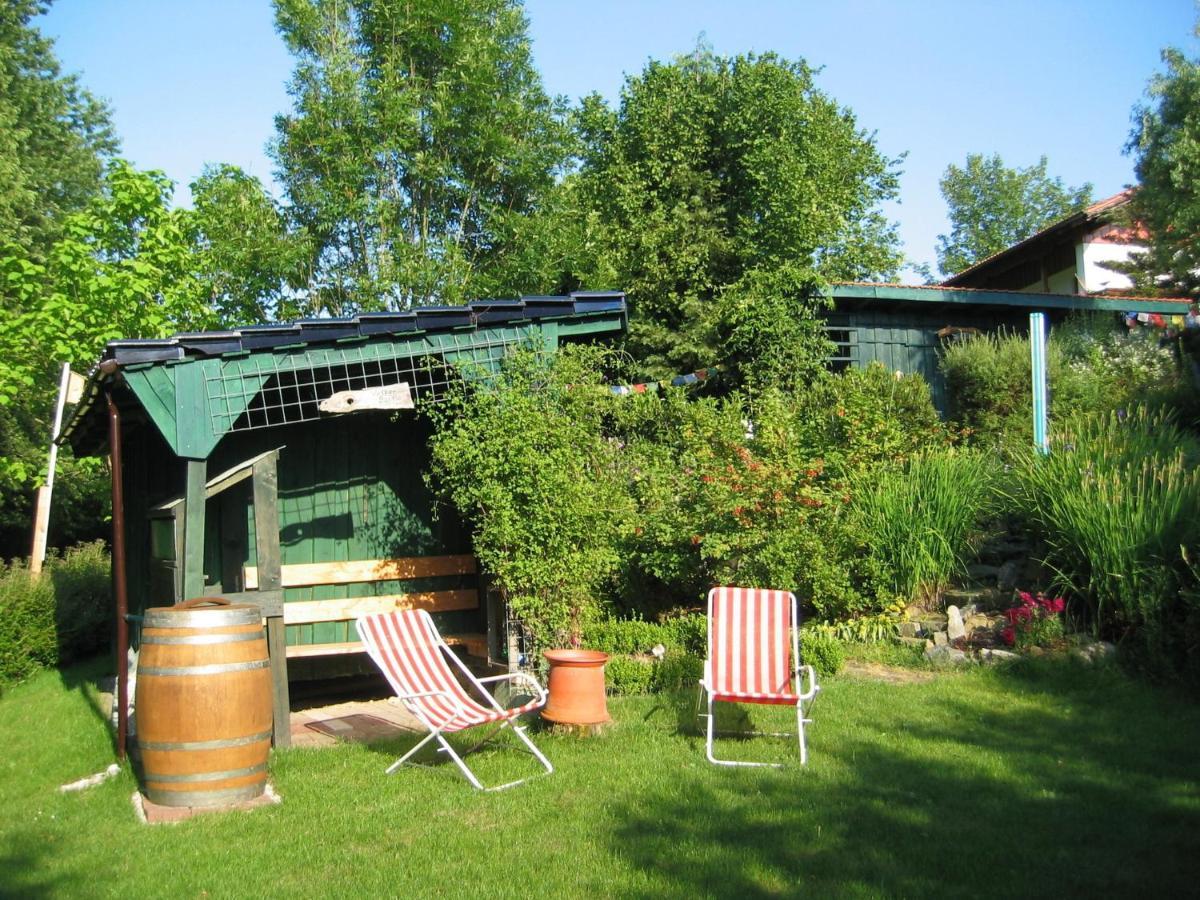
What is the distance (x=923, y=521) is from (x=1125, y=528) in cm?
157

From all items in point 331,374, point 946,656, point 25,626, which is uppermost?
point 331,374

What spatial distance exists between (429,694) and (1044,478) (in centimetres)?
504

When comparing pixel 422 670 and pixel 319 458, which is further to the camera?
pixel 319 458

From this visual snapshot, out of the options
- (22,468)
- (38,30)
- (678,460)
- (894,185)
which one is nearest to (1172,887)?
(678,460)

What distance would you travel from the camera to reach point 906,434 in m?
9.89

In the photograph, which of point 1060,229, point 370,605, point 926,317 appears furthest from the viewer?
point 1060,229

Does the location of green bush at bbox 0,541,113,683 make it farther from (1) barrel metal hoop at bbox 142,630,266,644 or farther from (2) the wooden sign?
(1) barrel metal hoop at bbox 142,630,266,644

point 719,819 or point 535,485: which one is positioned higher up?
point 535,485

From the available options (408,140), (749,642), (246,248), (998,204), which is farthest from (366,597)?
(998,204)

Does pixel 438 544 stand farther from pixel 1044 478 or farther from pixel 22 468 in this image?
pixel 22 468

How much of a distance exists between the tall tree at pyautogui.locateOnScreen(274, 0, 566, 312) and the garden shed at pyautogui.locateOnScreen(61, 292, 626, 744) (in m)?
7.04

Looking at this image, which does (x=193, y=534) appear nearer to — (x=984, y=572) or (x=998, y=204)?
(x=984, y=572)

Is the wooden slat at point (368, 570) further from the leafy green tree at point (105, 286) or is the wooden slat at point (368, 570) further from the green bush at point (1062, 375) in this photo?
the green bush at point (1062, 375)

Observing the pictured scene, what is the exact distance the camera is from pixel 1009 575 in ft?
26.0
